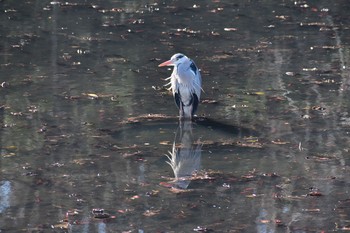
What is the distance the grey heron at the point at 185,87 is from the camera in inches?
417

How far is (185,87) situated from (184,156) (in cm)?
154

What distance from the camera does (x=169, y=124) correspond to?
10453 mm

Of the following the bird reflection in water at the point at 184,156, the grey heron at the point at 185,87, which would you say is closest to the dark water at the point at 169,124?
the bird reflection in water at the point at 184,156

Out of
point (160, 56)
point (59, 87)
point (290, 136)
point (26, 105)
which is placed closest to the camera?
→ point (290, 136)

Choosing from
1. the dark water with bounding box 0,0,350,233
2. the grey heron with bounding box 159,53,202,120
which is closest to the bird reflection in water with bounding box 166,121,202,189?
the dark water with bounding box 0,0,350,233

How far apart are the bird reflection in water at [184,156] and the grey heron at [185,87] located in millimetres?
175

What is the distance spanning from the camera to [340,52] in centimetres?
1389

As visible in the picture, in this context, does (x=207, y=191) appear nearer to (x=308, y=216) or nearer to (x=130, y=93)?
(x=308, y=216)

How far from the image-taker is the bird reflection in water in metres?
8.73

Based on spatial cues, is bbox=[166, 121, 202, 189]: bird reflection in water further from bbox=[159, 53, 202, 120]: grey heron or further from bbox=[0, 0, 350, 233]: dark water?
bbox=[159, 53, 202, 120]: grey heron

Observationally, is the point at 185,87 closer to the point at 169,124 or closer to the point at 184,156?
the point at 169,124

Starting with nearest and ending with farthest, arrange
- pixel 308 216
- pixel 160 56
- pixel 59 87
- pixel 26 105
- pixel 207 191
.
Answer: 1. pixel 308 216
2. pixel 207 191
3. pixel 26 105
4. pixel 59 87
5. pixel 160 56

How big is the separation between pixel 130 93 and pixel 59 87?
0.92 metres

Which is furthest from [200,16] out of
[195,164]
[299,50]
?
[195,164]
